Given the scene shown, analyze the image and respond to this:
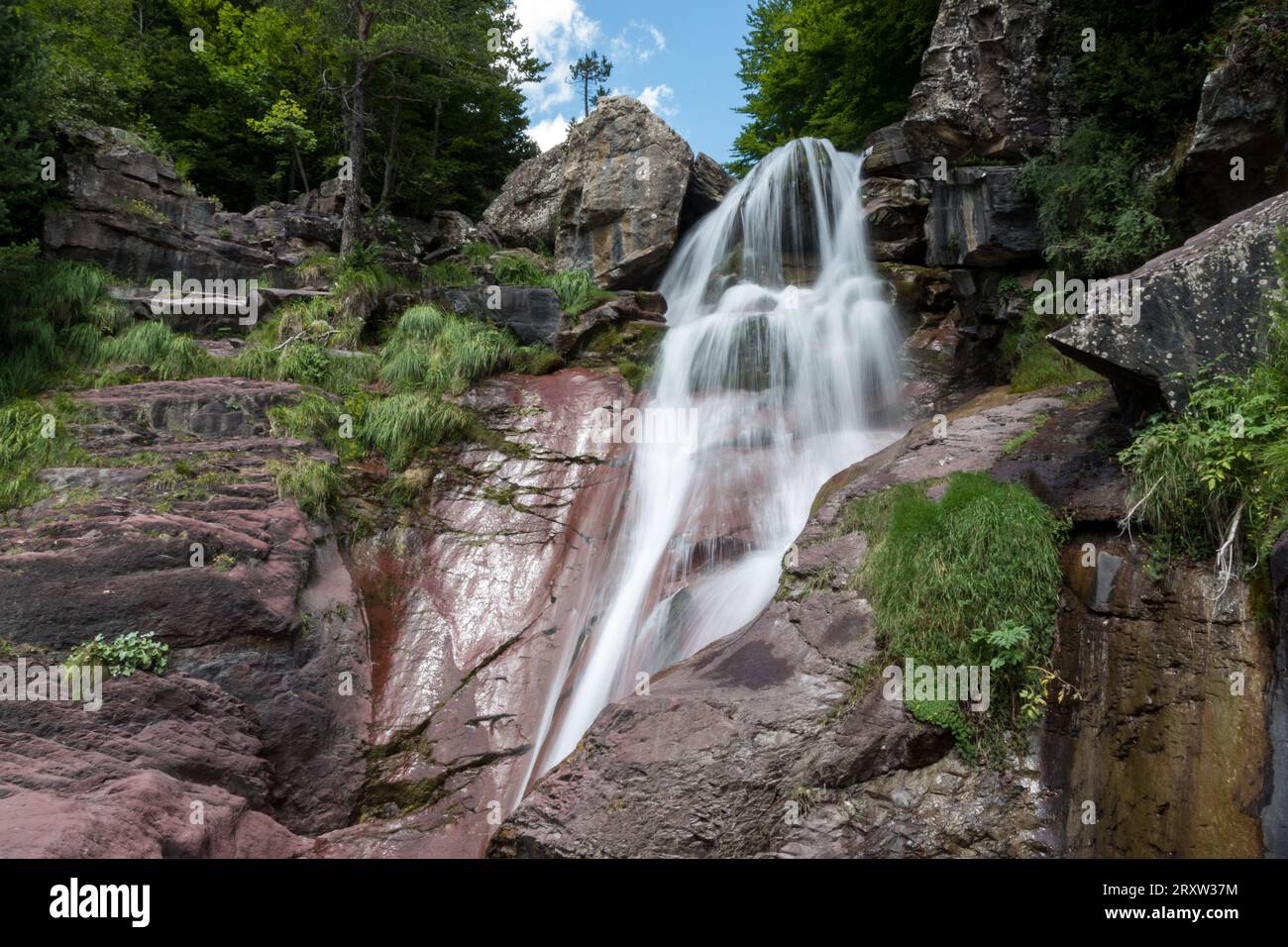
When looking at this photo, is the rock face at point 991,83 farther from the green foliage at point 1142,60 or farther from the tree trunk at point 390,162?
the tree trunk at point 390,162

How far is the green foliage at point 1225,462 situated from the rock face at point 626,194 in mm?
12207

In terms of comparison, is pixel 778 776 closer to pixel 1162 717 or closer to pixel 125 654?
pixel 1162 717

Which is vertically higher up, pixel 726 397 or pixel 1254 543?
pixel 726 397

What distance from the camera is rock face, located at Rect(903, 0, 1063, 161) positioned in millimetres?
10930

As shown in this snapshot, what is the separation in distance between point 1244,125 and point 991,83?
4019 millimetres

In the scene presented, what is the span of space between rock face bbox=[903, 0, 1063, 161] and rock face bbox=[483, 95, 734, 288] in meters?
6.35

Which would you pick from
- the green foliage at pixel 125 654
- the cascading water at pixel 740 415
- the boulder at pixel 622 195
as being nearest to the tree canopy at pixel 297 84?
the boulder at pixel 622 195

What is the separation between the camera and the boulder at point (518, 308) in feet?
45.4

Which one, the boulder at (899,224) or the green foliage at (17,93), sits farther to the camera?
the boulder at (899,224)
